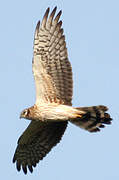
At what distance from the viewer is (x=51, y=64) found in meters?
13.5

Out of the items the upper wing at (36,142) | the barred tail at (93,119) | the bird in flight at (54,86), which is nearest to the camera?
the barred tail at (93,119)

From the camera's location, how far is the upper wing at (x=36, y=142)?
14250 millimetres

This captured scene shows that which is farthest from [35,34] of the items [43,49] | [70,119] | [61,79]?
[70,119]

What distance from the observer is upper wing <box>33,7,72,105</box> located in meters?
13.3

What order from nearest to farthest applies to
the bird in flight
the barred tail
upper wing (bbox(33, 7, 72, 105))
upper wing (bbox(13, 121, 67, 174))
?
1. the barred tail
2. the bird in flight
3. upper wing (bbox(33, 7, 72, 105))
4. upper wing (bbox(13, 121, 67, 174))

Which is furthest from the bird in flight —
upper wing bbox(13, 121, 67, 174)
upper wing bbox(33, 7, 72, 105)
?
upper wing bbox(13, 121, 67, 174)

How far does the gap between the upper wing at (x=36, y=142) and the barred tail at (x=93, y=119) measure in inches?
40.8

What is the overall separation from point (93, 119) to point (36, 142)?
251 cm

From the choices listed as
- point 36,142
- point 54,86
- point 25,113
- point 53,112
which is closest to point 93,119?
point 53,112

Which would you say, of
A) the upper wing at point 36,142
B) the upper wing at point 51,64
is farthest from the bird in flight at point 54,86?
the upper wing at point 36,142

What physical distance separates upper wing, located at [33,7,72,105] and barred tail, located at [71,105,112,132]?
21.9 inches

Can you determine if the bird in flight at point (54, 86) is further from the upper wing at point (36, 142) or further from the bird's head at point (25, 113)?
the upper wing at point (36, 142)

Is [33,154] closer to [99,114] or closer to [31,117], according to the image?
[31,117]

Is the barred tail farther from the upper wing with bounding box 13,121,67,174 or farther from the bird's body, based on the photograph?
the upper wing with bounding box 13,121,67,174
